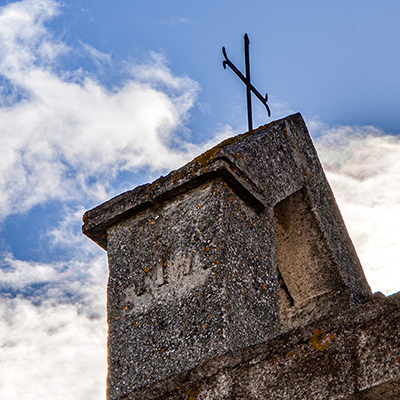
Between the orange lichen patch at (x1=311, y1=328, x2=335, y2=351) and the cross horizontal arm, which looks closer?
the orange lichen patch at (x1=311, y1=328, x2=335, y2=351)

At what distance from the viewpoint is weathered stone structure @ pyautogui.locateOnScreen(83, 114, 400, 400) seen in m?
2.22

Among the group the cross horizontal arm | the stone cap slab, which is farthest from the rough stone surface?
the cross horizontal arm

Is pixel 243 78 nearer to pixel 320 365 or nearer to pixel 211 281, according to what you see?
pixel 211 281

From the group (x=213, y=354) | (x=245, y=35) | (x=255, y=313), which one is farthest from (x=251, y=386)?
(x=245, y=35)

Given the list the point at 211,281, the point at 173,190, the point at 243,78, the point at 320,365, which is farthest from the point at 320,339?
the point at 243,78

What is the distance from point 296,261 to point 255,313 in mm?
1581

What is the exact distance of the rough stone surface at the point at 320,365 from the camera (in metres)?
1.86

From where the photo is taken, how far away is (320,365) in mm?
2010

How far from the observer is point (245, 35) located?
557cm

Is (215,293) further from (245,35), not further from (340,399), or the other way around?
(245,35)

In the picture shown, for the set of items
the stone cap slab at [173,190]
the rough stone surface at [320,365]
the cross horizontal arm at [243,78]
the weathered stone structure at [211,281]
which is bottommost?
the rough stone surface at [320,365]

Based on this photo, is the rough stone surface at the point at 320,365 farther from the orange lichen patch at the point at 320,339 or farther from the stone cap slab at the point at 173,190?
the stone cap slab at the point at 173,190

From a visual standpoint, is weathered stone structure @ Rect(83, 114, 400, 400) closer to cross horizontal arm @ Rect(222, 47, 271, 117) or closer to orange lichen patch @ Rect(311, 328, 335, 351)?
orange lichen patch @ Rect(311, 328, 335, 351)

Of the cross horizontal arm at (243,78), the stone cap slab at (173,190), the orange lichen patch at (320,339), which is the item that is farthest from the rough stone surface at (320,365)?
the cross horizontal arm at (243,78)
